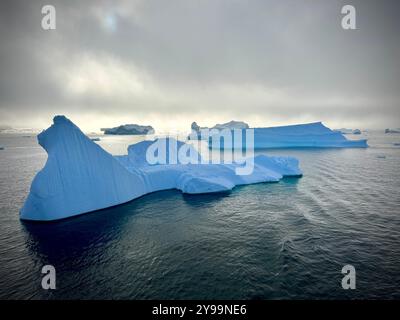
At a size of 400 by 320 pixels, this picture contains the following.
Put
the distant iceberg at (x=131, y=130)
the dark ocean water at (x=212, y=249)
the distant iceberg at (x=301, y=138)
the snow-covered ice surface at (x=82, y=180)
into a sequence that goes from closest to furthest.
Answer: the dark ocean water at (x=212, y=249) < the snow-covered ice surface at (x=82, y=180) < the distant iceberg at (x=301, y=138) < the distant iceberg at (x=131, y=130)

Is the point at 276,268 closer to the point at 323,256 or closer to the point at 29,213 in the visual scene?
the point at 323,256

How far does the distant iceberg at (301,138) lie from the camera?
179 ft

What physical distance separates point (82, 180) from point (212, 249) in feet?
32.6

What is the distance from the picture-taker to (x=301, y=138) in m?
55.3

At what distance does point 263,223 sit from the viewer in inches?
487

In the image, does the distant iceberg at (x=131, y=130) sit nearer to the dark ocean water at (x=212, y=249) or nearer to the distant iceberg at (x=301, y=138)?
the distant iceberg at (x=301, y=138)

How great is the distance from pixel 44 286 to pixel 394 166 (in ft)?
129

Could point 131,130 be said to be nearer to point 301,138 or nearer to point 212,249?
point 301,138

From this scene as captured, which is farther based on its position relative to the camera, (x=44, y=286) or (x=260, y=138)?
(x=260, y=138)

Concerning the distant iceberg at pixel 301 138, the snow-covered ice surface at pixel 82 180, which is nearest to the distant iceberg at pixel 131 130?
the distant iceberg at pixel 301 138

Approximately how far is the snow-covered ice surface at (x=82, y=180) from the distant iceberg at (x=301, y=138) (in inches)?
1415

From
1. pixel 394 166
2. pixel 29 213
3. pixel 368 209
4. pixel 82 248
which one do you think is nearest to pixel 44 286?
pixel 82 248

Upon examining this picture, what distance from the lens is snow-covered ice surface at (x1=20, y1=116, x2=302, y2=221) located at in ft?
41.7

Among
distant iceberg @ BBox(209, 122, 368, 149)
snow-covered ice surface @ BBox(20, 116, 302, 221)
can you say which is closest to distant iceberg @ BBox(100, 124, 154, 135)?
distant iceberg @ BBox(209, 122, 368, 149)
